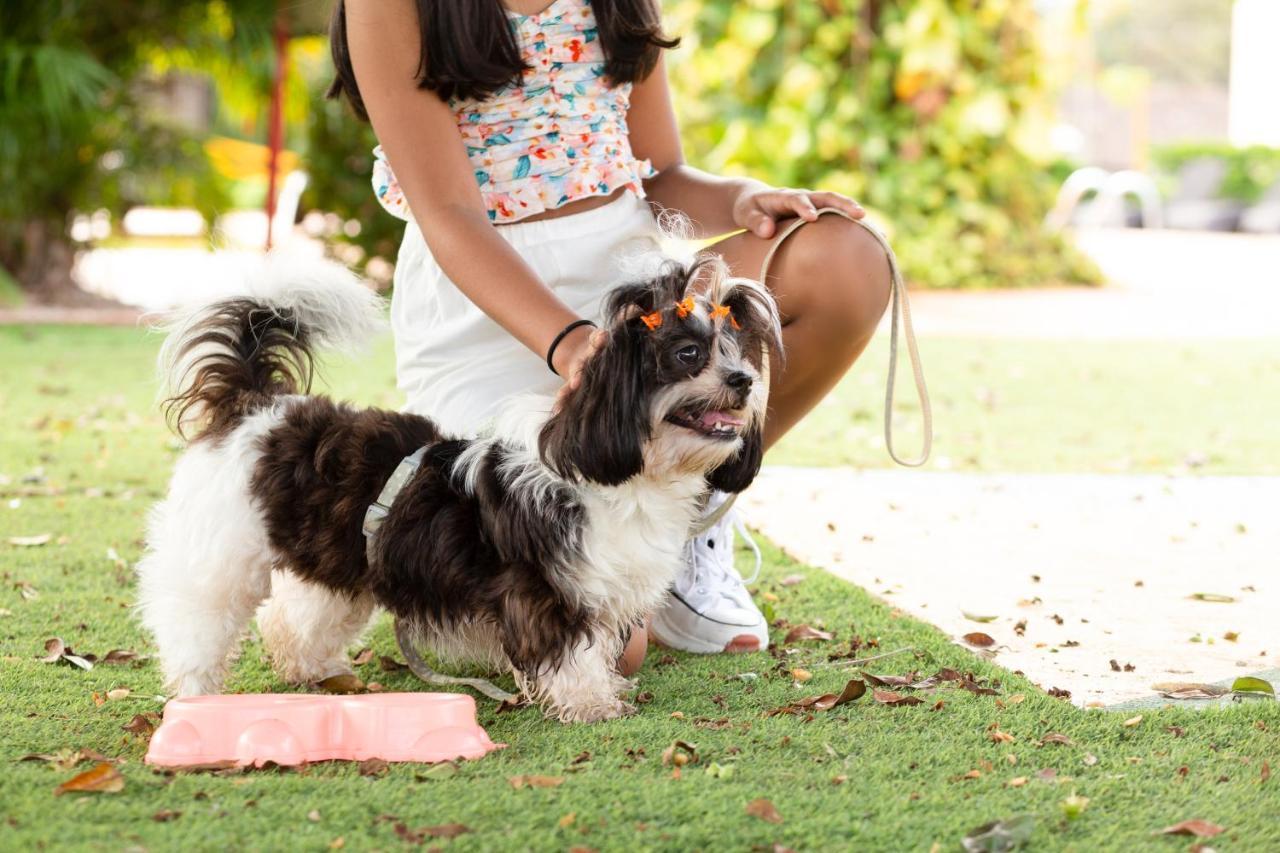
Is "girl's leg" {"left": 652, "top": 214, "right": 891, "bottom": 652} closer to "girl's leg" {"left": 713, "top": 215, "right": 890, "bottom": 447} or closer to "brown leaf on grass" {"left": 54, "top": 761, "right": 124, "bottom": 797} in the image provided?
Answer: "girl's leg" {"left": 713, "top": 215, "right": 890, "bottom": 447}

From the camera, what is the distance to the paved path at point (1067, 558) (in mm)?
3299

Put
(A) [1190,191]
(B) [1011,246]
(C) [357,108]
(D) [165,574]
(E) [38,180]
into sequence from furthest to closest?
1. (A) [1190,191]
2. (B) [1011,246]
3. (E) [38,180]
4. (C) [357,108]
5. (D) [165,574]

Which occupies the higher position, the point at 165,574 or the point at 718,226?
the point at 718,226

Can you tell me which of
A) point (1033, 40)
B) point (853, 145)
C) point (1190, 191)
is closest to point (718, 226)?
point (853, 145)

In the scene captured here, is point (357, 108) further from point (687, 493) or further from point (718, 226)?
point (687, 493)

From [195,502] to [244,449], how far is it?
0.47ft

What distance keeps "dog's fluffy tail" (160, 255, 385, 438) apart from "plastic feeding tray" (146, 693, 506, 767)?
2.28ft

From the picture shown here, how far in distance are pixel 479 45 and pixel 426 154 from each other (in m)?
0.30

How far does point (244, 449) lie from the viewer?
287 centimetres

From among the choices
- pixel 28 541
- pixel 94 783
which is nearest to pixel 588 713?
pixel 94 783

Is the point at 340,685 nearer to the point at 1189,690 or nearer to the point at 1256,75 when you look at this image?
the point at 1189,690

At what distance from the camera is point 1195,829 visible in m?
2.17

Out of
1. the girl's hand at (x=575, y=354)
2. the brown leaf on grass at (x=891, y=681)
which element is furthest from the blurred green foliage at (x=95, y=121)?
the brown leaf on grass at (x=891, y=681)

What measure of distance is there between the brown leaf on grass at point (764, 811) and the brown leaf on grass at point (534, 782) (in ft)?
1.08
